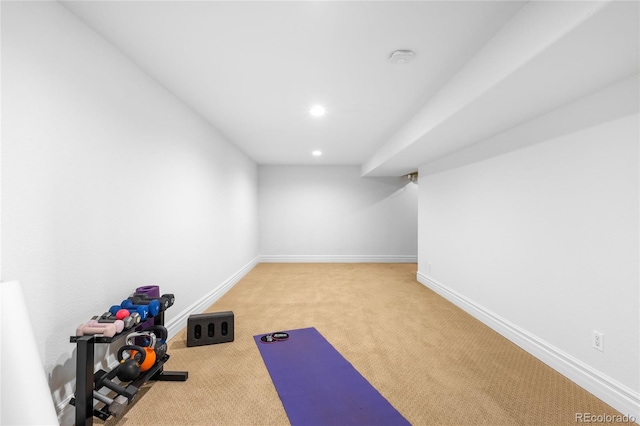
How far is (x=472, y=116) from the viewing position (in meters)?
2.46

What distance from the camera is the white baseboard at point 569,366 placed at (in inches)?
69.7

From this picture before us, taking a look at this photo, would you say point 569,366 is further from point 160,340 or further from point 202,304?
point 202,304

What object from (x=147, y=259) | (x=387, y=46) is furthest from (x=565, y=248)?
(x=147, y=259)

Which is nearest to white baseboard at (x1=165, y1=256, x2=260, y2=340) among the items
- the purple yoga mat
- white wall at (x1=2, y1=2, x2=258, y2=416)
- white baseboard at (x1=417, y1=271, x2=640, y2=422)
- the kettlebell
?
white wall at (x1=2, y1=2, x2=258, y2=416)

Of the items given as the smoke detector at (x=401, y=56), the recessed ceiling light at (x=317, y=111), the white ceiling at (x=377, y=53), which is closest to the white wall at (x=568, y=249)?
the white ceiling at (x=377, y=53)

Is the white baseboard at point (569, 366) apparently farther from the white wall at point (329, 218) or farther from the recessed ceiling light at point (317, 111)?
the white wall at point (329, 218)

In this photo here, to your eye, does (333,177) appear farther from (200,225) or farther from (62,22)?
(62,22)

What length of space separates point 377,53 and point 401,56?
18 centimetres

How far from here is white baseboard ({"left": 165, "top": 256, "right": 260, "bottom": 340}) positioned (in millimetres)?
2865

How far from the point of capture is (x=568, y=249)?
221 centimetres

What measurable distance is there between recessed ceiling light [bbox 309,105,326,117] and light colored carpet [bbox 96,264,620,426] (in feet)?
8.19

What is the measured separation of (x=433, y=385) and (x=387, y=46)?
251 cm

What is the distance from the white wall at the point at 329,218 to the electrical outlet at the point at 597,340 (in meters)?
5.14

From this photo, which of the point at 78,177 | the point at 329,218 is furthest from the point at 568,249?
the point at 329,218
